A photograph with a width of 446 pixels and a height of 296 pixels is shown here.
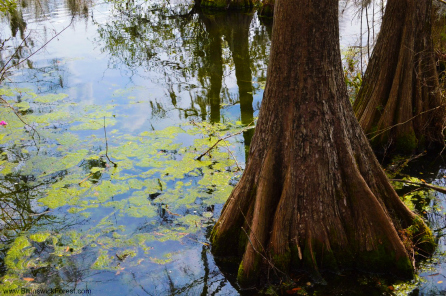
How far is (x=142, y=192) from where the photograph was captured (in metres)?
5.16

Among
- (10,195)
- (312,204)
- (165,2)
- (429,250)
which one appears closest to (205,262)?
(312,204)

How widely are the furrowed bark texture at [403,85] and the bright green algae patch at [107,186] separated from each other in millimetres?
2157

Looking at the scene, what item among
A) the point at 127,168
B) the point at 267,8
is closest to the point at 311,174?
the point at 127,168

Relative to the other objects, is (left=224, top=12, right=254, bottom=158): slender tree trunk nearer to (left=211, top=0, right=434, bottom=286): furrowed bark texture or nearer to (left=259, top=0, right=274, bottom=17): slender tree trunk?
(left=259, top=0, right=274, bottom=17): slender tree trunk

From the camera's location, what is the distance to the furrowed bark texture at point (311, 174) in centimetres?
341

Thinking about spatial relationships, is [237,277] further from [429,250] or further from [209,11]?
[209,11]

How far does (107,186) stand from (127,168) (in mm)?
512

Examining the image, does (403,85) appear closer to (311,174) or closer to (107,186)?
(311,174)

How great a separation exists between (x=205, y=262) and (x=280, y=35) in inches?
86.6

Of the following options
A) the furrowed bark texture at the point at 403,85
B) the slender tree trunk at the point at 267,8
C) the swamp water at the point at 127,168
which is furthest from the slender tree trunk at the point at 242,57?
the furrowed bark texture at the point at 403,85

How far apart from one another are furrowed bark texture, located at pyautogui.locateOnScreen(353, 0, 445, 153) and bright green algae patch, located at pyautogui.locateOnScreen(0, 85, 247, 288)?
84.9 inches

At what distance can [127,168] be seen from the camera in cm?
573

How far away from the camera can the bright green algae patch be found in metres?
4.12

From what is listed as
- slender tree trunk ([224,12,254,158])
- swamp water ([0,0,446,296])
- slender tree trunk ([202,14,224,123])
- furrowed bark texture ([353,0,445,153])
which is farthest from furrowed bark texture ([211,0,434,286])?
slender tree trunk ([202,14,224,123])
